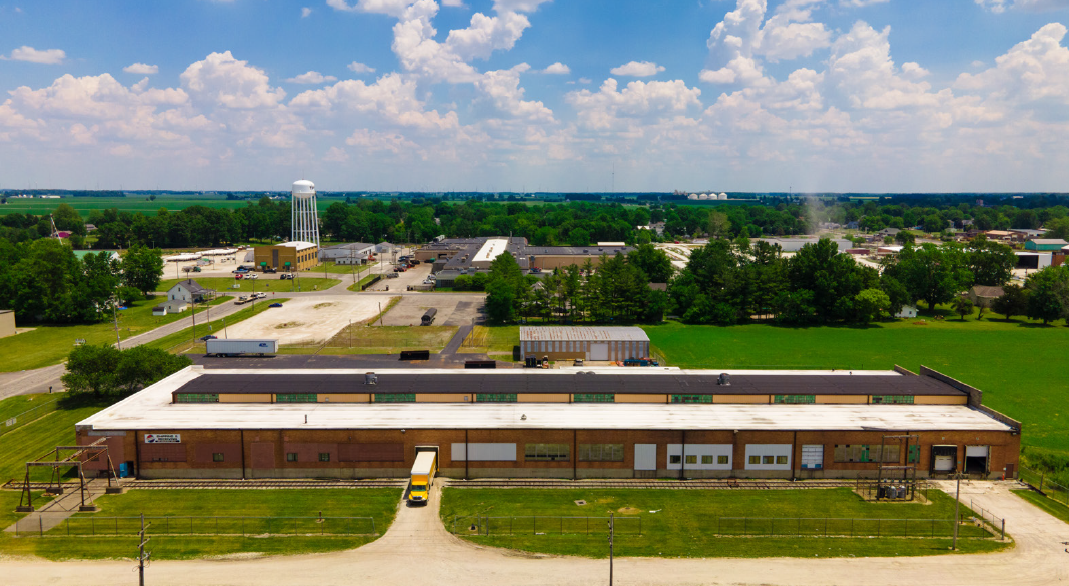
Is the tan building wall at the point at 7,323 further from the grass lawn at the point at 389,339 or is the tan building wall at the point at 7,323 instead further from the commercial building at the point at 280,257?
the commercial building at the point at 280,257

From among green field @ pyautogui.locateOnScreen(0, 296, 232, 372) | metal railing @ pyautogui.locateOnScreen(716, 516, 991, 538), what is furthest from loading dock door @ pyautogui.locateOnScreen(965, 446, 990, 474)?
green field @ pyautogui.locateOnScreen(0, 296, 232, 372)

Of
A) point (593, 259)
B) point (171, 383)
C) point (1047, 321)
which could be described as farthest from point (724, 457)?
point (593, 259)

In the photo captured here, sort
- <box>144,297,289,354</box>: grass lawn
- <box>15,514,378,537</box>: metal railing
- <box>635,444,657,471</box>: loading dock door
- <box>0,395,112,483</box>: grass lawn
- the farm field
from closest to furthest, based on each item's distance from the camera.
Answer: the farm field < <box>15,514,378,537</box>: metal railing < <box>635,444,657,471</box>: loading dock door < <box>0,395,112,483</box>: grass lawn < <box>144,297,289,354</box>: grass lawn

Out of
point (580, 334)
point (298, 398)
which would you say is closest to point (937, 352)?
point (580, 334)

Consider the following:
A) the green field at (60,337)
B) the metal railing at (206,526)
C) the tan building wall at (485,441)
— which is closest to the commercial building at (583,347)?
the tan building wall at (485,441)

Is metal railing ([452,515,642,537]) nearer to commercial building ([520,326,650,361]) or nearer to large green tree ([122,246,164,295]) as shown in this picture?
commercial building ([520,326,650,361])

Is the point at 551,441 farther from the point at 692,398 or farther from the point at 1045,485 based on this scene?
the point at 1045,485
